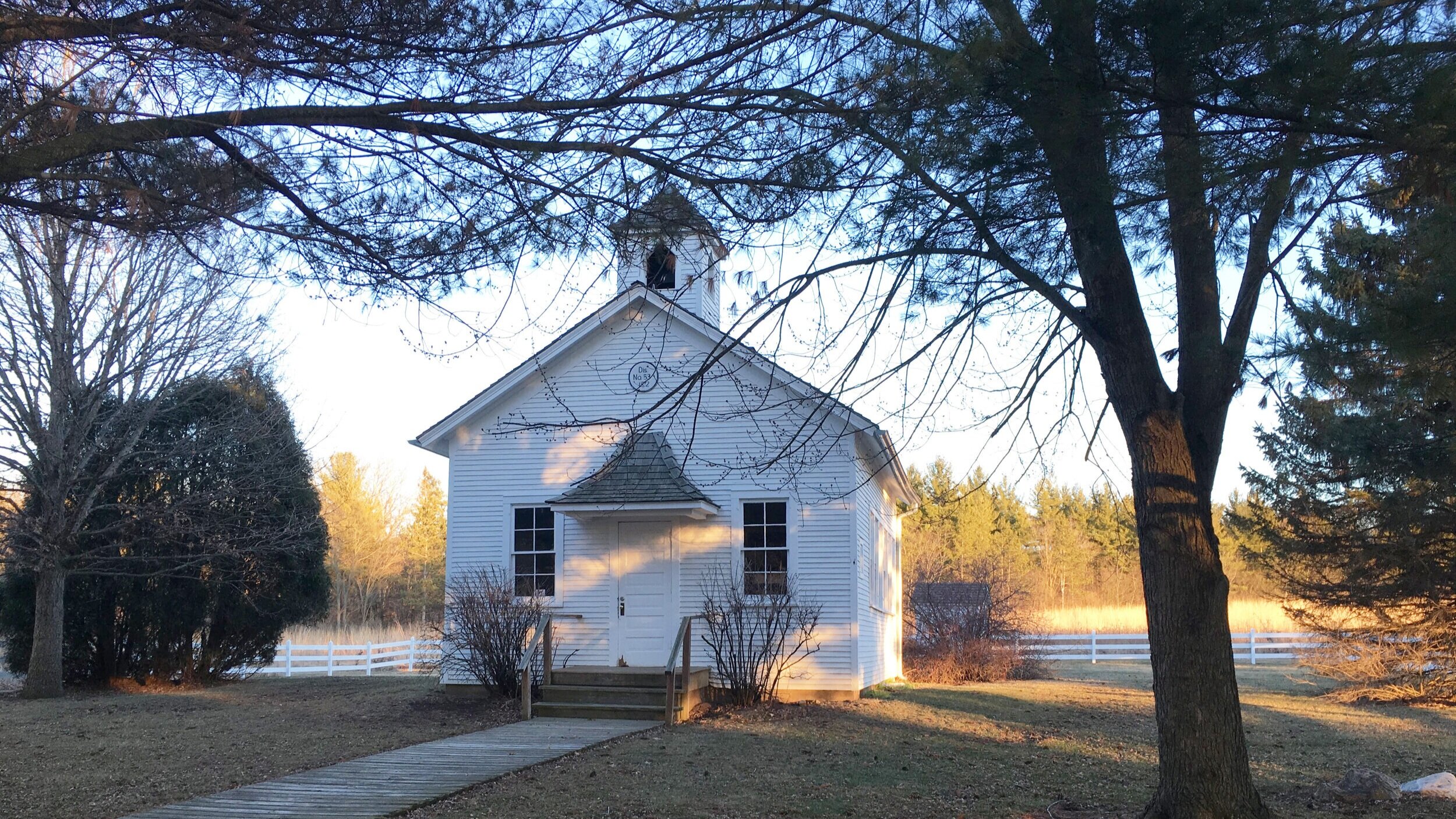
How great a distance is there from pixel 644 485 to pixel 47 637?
31.3ft

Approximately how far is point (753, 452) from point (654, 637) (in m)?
3.02

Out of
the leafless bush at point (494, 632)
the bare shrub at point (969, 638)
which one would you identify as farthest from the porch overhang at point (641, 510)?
the bare shrub at point (969, 638)

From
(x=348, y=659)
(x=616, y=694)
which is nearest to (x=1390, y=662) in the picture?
(x=616, y=694)

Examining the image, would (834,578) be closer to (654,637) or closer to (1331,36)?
(654,637)

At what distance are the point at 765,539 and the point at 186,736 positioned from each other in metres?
7.64

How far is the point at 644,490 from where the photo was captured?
15023mm

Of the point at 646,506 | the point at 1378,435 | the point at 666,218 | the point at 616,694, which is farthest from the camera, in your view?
the point at 646,506

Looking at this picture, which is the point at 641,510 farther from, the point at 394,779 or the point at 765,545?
the point at 394,779

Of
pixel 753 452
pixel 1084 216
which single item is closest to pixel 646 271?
pixel 1084 216

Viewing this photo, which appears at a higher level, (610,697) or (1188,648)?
(1188,648)

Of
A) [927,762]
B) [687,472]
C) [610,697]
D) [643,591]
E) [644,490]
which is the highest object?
[687,472]

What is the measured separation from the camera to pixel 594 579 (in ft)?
52.0

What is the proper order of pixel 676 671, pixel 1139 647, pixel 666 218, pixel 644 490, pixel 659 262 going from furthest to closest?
pixel 1139 647 < pixel 644 490 < pixel 676 671 < pixel 659 262 < pixel 666 218

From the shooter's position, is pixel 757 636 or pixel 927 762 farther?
pixel 757 636
